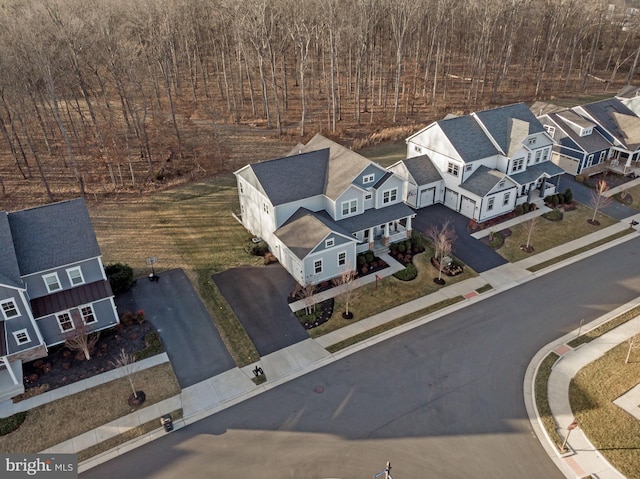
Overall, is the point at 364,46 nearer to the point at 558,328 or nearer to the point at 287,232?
the point at 287,232

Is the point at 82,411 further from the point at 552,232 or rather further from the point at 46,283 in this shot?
the point at 552,232

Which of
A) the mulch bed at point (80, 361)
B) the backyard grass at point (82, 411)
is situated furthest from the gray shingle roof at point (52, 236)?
the backyard grass at point (82, 411)

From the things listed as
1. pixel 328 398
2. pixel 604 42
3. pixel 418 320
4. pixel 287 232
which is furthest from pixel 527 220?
pixel 604 42

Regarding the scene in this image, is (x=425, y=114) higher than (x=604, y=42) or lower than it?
lower

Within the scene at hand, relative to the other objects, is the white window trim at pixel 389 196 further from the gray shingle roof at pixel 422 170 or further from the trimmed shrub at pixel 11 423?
the trimmed shrub at pixel 11 423

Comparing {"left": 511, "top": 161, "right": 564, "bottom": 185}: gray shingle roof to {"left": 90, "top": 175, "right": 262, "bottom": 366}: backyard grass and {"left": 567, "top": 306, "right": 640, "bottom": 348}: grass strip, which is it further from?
{"left": 90, "top": 175, "right": 262, "bottom": 366}: backyard grass
